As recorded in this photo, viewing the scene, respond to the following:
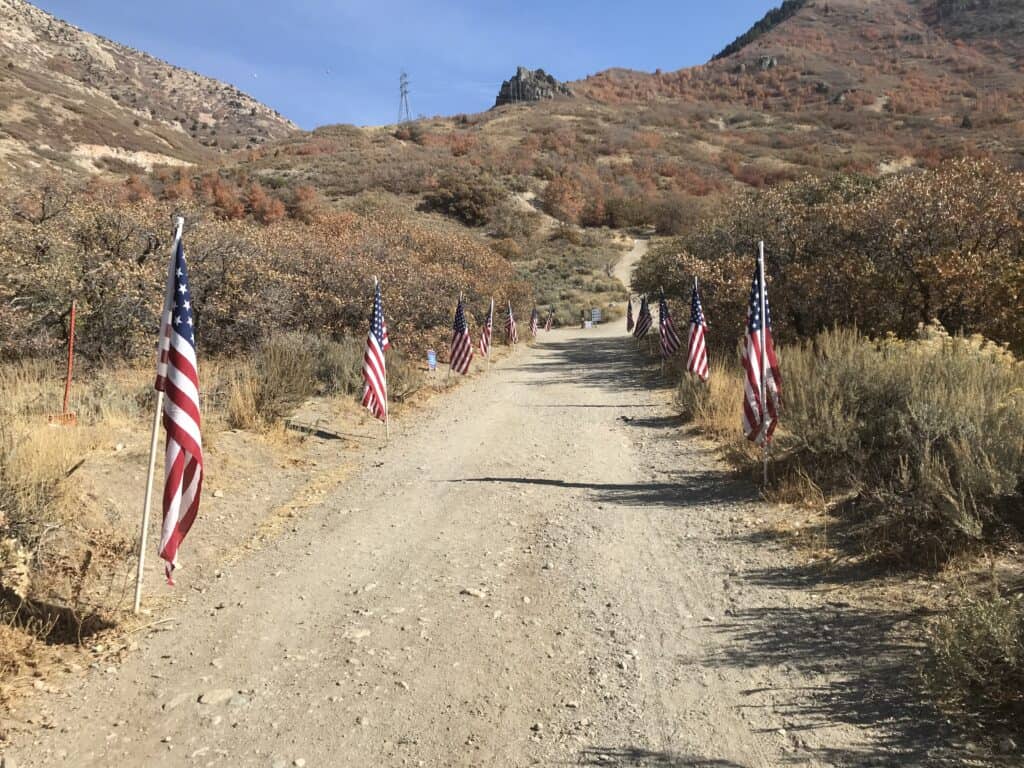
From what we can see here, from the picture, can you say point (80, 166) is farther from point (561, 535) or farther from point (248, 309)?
point (561, 535)

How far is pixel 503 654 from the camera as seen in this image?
416 centimetres

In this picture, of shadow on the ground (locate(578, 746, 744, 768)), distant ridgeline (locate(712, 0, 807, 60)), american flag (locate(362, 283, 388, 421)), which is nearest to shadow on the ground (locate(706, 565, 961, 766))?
shadow on the ground (locate(578, 746, 744, 768))

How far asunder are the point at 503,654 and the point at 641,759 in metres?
1.22

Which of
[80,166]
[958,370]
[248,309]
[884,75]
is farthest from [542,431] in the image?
[884,75]

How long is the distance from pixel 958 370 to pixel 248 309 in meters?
12.5

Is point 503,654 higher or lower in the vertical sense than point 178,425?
lower

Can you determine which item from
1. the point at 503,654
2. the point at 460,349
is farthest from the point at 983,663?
the point at 460,349

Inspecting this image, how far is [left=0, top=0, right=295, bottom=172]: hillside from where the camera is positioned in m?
51.4

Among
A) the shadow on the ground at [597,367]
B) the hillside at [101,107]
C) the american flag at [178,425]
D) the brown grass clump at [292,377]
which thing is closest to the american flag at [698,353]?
the shadow on the ground at [597,367]

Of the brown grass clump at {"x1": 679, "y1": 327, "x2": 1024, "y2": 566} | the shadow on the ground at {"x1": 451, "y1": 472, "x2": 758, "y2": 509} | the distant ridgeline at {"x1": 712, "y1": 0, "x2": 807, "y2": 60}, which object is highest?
the distant ridgeline at {"x1": 712, "y1": 0, "x2": 807, "y2": 60}

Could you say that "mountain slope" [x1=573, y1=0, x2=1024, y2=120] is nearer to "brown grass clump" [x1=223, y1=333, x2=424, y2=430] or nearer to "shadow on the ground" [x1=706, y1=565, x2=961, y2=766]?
"brown grass clump" [x1=223, y1=333, x2=424, y2=430]

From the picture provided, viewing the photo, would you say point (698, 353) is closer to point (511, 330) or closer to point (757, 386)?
point (757, 386)

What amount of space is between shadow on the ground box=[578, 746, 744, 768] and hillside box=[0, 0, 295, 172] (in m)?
46.0

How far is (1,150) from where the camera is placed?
4312 cm
